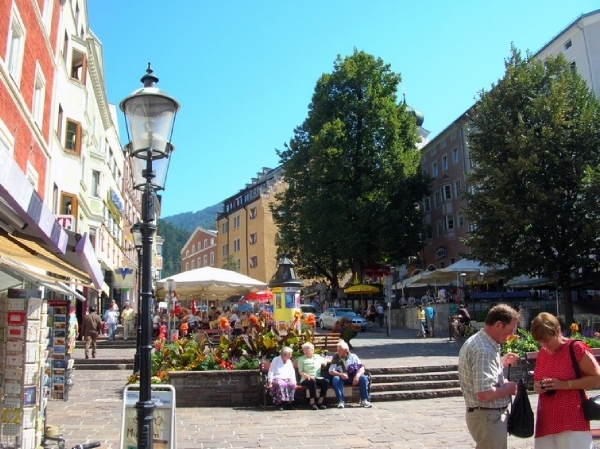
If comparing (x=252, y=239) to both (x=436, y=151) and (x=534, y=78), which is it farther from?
(x=534, y=78)

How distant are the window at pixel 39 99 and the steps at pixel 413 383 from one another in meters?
11.1

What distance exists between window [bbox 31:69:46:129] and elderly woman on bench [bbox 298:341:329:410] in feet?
31.5


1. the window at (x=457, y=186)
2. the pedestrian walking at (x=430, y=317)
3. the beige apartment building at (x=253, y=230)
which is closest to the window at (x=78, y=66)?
the pedestrian walking at (x=430, y=317)

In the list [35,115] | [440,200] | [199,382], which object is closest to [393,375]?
[199,382]

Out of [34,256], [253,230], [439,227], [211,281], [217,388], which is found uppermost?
[253,230]

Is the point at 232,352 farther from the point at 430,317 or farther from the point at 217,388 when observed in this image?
the point at 430,317

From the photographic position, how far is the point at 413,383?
13.2 meters

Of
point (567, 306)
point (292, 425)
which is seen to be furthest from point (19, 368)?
point (567, 306)

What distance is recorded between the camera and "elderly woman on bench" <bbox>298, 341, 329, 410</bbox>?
11.4 meters

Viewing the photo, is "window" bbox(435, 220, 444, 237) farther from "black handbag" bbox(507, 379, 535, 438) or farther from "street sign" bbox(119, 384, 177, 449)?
"black handbag" bbox(507, 379, 535, 438)

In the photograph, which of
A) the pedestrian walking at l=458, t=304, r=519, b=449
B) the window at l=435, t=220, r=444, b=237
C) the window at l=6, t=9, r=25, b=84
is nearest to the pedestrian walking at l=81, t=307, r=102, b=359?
the window at l=6, t=9, r=25, b=84

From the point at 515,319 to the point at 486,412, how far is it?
751 mm

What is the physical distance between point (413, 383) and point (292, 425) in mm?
4503

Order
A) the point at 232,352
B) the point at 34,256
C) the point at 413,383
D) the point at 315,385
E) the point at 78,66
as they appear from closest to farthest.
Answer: the point at 34,256 → the point at 315,385 → the point at 232,352 → the point at 413,383 → the point at 78,66
